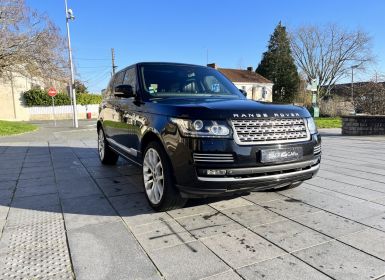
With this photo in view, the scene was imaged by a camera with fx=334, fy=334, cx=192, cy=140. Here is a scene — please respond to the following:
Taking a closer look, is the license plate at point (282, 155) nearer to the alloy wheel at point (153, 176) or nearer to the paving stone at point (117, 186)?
the alloy wheel at point (153, 176)

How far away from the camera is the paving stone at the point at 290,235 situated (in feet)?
9.97

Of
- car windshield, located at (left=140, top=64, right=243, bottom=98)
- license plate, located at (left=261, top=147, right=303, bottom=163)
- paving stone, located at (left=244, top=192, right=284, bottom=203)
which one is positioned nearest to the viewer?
license plate, located at (left=261, top=147, right=303, bottom=163)

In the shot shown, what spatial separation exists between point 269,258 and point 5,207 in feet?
11.2

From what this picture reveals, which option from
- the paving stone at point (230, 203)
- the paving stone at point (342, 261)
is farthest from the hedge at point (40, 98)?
the paving stone at point (342, 261)

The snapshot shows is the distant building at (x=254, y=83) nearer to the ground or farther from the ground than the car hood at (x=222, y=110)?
farther from the ground

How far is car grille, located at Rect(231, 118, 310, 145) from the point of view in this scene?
3342mm

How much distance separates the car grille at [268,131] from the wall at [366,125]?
445 inches

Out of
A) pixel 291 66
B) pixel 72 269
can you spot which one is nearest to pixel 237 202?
pixel 72 269

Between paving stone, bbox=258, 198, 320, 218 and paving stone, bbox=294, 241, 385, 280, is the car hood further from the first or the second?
paving stone, bbox=294, 241, 385, 280

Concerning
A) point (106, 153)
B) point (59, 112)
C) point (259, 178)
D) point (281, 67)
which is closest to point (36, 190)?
point (106, 153)

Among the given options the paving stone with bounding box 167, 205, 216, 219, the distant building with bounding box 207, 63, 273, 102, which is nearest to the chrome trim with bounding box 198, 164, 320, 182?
the paving stone with bounding box 167, 205, 216, 219

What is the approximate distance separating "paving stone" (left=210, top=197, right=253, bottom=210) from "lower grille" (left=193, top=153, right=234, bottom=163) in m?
1.00

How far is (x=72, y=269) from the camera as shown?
8.81 feet

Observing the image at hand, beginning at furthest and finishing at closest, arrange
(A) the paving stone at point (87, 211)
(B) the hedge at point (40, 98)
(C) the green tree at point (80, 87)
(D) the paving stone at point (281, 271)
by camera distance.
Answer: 1. (B) the hedge at point (40, 98)
2. (C) the green tree at point (80, 87)
3. (A) the paving stone at point (87, 211)
4. (D) the paving stone at point (281, 271)
